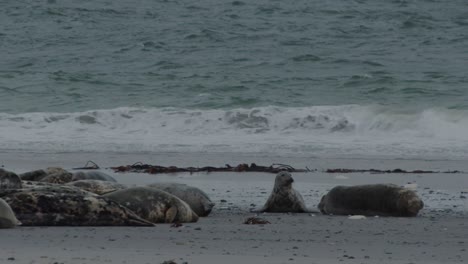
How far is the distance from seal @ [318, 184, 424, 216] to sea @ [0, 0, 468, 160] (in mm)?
4743

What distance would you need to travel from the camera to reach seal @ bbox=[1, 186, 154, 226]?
6.68m

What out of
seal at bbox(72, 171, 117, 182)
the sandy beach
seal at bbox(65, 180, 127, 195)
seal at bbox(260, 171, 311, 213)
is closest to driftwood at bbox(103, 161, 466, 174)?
the sandy beach

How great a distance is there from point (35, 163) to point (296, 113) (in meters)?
5.37

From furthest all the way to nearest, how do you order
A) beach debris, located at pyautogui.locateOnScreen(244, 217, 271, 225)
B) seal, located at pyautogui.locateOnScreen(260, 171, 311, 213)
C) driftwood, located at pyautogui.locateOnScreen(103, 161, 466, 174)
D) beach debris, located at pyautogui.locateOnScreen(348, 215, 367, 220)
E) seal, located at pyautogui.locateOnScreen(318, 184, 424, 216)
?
1. driftwood, located at pyautogui.locateOnScreen(103, 161, 466, 174)
2. seal, located at pyautogui.locateOnScreen(260, 171, 311, 213)
3. seal, located at pyautogui.locateOnScreen(318, 184, 424, 216)
4. beach debris, located at pyautogui.locateOnScreen(348, 215, 367, 220)
5. beach debris, located at pyautogui.locateOnScreen(244, 217, 271, 225)

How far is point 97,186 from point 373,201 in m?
2.05

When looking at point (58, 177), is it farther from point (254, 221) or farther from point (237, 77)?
point (237, 77)

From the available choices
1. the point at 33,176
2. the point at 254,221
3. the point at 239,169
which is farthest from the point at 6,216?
the point at 239,169

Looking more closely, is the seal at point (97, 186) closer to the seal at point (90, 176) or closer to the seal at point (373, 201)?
the seal at point (90, 176)

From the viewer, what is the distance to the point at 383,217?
7.88 meters

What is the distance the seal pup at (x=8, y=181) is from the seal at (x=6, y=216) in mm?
566

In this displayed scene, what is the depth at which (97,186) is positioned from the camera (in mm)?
7910

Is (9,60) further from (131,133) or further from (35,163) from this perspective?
(35,163)

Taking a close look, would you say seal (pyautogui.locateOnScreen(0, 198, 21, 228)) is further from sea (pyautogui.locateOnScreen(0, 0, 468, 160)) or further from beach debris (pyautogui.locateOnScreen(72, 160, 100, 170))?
sea (pyautogui.locateOnScreen(0, 0, 468, 160))

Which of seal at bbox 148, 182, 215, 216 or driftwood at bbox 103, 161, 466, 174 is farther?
driftwood at bbox 103, 161, 466, 174
